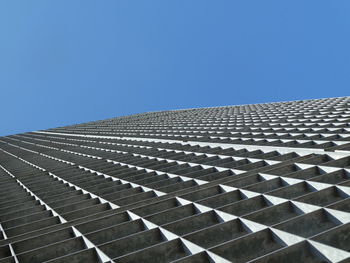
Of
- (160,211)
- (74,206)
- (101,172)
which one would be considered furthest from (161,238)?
(101,172)

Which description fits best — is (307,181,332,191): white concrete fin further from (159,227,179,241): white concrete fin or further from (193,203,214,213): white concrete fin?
(159,227,179,241): white concrete fin

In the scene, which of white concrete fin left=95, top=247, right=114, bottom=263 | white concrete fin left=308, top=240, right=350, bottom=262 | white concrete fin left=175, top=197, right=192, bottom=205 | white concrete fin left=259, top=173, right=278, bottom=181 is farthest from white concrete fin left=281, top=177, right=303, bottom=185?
white concrete fin left=95, top=247, right=114, bottom=263

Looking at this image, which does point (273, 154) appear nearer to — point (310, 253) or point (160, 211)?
point (160, 211)

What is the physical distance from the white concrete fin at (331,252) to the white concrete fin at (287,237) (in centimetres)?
32

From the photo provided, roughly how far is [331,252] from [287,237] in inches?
34.4

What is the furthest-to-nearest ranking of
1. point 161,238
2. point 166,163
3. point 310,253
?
point 166,163, point 161,238, point 310,253

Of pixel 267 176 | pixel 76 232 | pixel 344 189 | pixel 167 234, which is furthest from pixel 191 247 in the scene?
pixel 267 176

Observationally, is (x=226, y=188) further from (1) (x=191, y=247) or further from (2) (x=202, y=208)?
(1) (x=191, y=247)

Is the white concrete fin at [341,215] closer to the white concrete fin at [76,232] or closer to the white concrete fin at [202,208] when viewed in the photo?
the white concrete fin at [202,208]

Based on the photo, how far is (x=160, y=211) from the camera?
9.02 m

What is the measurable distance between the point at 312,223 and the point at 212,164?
777 centimetres

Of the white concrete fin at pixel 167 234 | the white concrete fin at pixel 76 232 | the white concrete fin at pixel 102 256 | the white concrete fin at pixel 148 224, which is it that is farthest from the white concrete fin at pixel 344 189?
the white concrete fin at pixel 76 232

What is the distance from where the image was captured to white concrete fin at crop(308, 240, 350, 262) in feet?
16.3

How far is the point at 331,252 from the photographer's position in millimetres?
5133
